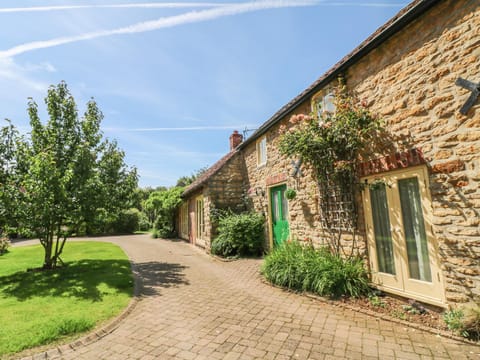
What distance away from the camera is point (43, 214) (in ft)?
22.0

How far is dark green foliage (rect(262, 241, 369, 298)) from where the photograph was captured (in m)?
4.76

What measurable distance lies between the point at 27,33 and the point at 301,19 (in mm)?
A: 6644

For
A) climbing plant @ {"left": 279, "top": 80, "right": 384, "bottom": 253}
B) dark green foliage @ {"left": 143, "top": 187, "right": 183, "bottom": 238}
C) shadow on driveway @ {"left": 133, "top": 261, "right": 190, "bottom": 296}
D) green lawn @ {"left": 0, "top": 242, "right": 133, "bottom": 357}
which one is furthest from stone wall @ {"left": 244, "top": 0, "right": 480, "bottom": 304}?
dark green foliage @ {"left": 143, "top": 187, "right": 183, "bottom": 238}

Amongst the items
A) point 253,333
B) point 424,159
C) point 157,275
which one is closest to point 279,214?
point 157,275

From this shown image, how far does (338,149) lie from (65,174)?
797 centimetres

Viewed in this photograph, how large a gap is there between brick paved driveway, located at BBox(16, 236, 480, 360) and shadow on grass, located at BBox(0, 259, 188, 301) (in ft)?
3.37

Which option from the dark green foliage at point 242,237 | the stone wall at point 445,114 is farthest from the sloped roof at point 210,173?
the stone wall at point 445,114

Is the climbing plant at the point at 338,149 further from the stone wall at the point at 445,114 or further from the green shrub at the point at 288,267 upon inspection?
the green shrub at the point at 288,267

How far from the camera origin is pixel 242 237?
927 centimetres

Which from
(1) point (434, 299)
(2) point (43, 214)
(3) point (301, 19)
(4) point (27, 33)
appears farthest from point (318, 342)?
(4) point (27, 33)

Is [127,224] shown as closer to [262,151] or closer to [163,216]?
[163,216]

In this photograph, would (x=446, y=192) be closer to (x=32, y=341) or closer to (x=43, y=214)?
(x=32, y=341)

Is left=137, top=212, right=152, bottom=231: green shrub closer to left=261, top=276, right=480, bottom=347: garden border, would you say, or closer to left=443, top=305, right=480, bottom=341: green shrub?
left=261, top=276, right=480, bottom=347: garden border

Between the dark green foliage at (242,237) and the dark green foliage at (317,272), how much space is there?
2859 mm
